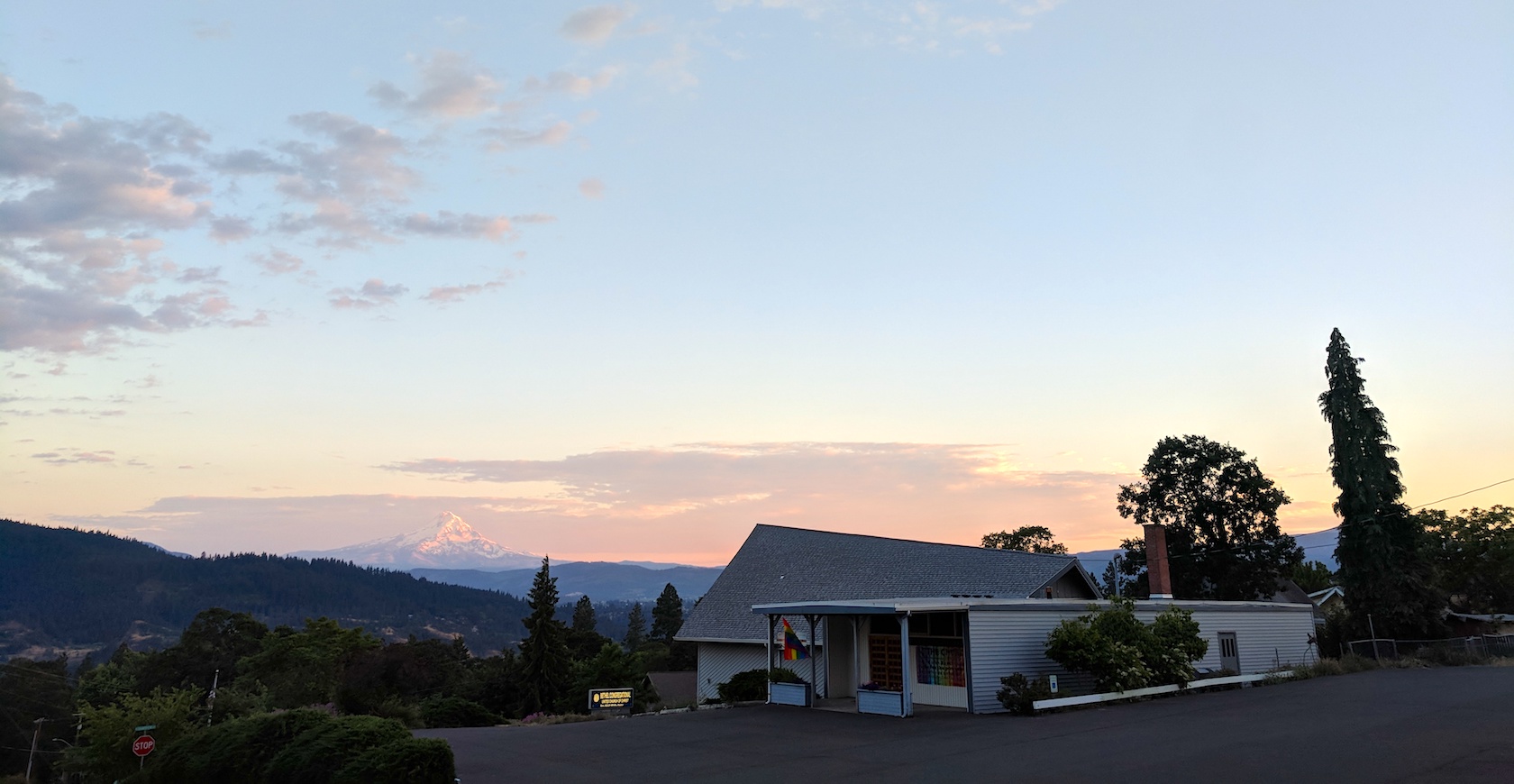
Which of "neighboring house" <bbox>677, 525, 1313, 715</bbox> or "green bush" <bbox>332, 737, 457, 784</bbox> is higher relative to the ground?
"neighboring house" <bbox>677, 525, 1313, 715</bbox>

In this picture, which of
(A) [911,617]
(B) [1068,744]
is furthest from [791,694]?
(B) [1068,744]

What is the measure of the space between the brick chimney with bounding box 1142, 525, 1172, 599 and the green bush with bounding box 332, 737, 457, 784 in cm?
3287

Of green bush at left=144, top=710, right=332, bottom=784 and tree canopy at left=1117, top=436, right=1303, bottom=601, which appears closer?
green bush at left=144, top=710, right=332, bottom=784

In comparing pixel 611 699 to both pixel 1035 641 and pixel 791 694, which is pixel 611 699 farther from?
pixel 1035 641

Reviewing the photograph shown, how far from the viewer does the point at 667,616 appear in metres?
105

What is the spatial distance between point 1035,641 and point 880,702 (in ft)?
16.5

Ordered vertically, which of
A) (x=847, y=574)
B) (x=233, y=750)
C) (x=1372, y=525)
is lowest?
(x=233, y=750)

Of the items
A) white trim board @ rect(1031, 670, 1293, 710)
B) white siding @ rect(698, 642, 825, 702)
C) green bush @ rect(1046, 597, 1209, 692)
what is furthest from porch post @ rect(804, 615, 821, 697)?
green bush @ rect(1046, 597, 1209, 692)

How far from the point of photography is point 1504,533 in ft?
216

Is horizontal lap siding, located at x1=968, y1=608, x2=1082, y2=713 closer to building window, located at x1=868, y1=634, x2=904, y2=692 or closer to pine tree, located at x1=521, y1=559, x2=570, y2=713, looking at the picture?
building window, located at x1=868, y1=634, x2=904, y2=692

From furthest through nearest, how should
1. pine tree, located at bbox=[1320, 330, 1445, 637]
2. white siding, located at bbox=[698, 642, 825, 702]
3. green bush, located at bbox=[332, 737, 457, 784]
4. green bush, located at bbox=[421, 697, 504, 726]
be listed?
1. pine tree, located at bbox=[1320, 330, 1445, 637]
2. white siding, located at bbox=[698, 642, 825, 702]
3. green bush, located at bbox=[421, 697, 504, 726]
4. green bush, located at bbox=[332, 737, 457, 784]

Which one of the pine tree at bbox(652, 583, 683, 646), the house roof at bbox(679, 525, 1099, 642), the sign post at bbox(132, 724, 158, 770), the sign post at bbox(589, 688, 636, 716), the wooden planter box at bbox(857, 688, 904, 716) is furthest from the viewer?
the pine tree at bbox(652, 583, 683, 646)

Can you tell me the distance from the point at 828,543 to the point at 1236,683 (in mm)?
16987

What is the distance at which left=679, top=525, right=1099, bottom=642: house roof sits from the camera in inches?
1310
